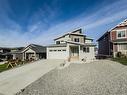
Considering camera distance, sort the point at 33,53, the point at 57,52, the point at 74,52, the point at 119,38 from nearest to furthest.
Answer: the point at 119,38 < the point at 74,52 < the point at 57,52 < the point at 33,53

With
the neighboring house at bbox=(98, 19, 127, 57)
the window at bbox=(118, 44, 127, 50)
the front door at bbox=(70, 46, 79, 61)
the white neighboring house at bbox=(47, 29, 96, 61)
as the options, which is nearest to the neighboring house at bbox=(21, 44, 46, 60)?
the white neighboring house at bbox=(47, 29, 96, 61)

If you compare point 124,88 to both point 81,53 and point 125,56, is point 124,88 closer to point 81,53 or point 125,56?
point 125,56

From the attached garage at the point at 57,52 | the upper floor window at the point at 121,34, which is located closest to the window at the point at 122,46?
the upper floor window at the point at 121,34

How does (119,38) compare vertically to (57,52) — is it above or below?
above

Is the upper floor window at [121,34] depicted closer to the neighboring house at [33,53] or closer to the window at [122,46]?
the window at [122,46]

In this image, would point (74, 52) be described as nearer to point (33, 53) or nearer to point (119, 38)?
point (119, 38)

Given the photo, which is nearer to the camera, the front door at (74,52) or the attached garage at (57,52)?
the front door at (74,52)

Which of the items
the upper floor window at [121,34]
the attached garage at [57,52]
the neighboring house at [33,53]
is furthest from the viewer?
the neighboring house at [33,53]

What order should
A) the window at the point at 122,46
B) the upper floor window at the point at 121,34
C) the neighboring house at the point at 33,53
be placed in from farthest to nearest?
1. the neighboring house at the point at 33,53
2. the upper floor window at the point at 121,34
3. the window at the point at 122,46

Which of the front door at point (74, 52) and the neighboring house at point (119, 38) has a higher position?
the neighboring house at point (119, 38)

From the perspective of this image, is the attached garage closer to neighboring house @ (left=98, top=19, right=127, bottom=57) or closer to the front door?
the front door

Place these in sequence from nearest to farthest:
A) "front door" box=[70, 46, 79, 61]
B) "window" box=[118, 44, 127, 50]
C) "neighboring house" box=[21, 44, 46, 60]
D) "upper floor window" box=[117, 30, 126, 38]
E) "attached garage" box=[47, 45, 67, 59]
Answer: "window" box=[118, 44, 127, 50] < "upper floor window" box=[117, 30, 126, 38] < "front door" box=[70, 46, 79, 61] < "attached garage" box=[47, 45, 67, 59] < "neighboring house" box=[21, 44, 46, 60]

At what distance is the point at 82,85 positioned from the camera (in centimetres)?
1245

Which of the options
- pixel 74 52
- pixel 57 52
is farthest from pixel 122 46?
pixel 57 52
